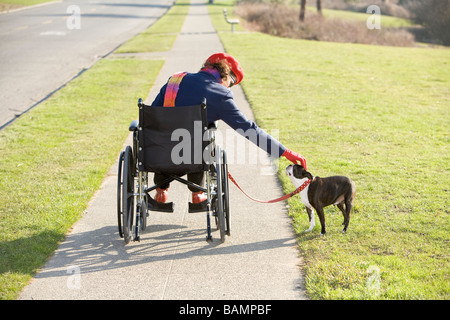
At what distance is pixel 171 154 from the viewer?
4836 millimetres

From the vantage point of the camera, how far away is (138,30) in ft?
95.7

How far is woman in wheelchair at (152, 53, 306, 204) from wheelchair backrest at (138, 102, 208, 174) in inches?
11.5

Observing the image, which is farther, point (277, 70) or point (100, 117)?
point (277, 70)

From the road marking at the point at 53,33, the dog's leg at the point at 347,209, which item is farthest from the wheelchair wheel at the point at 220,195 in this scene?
the road marking at the point at 53,33

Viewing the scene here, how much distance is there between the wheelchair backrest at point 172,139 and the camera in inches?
185

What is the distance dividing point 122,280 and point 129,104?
779 centimetres

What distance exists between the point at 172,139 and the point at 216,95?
Answer: 57cm

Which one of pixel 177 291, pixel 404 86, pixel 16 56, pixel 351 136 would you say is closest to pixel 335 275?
pixel 177 291

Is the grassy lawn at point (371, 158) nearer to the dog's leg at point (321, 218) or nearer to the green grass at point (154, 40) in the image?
the dog's leg at point (321, 218)

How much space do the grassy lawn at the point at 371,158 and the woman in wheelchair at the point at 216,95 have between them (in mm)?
967

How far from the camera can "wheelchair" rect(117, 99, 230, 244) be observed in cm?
471

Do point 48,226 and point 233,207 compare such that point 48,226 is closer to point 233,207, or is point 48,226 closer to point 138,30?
point 233,207

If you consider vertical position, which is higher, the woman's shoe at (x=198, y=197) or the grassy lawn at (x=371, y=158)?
the woman's shoe at (x=198, y=197)

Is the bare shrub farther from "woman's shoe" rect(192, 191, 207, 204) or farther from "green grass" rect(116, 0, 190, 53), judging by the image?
"woman's shoe" rect(192, 191, 207, 204)
